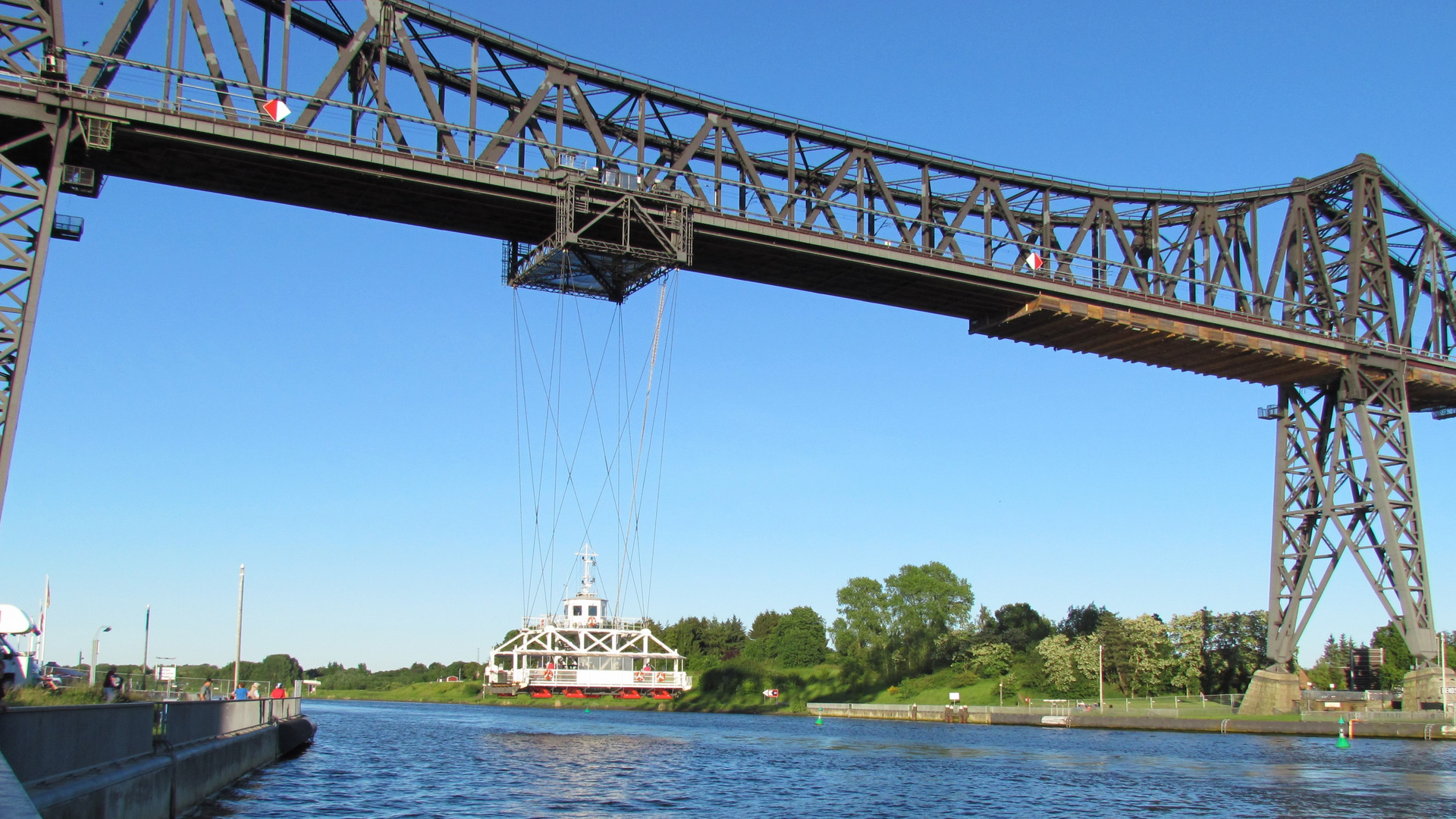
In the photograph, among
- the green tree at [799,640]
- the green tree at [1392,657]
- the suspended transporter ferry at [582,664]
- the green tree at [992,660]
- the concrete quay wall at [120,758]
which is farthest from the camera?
the green tree at [799,640]

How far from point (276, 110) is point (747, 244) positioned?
1563cm

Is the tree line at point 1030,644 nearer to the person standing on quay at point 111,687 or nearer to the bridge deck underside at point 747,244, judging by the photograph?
the bridge deck underside at point 747,244

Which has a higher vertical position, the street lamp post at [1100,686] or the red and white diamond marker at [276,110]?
the red and white diamond marker at [276,110]


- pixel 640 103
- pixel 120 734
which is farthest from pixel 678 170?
pixel 120 734

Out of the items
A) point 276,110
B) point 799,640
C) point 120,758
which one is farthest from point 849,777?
point 799,640

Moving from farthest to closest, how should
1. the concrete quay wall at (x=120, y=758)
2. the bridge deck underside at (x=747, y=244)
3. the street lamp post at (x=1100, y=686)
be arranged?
the street lamp post at (x=1100, y=686)
the bridge deck underside at (x=747, y=244)
the concrete quay wall at (x=120, y=758)

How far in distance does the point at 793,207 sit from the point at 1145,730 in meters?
43.2

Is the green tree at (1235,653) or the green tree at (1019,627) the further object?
the green tree at (1019,627)

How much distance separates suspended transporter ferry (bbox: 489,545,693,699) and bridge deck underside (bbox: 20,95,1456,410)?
2367cm

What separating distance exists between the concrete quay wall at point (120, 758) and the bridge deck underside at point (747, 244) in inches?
620

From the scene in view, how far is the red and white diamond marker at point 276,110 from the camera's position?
3559 cm

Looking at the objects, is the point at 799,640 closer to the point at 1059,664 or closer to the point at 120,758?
the point at 1059,664

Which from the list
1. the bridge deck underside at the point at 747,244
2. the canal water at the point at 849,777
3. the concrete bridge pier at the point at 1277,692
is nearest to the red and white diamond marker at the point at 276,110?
the bridge deck underside at the point at 747,244

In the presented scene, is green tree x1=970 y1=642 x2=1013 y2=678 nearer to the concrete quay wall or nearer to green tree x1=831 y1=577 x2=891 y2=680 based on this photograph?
green tree x1=831 y1=577 x2=891 y2=680
